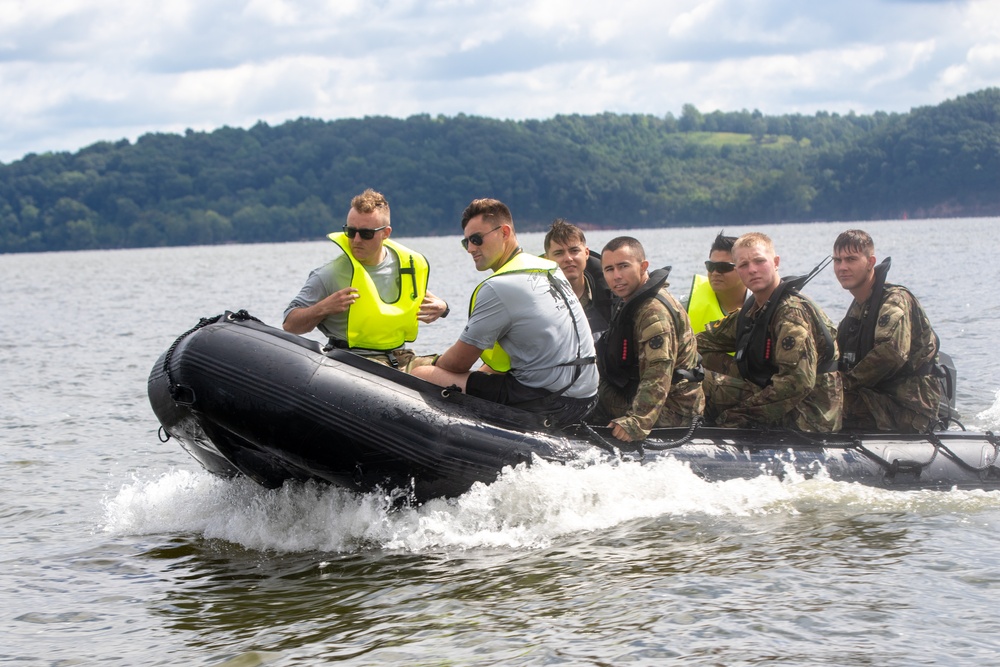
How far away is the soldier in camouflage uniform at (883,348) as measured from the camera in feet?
23.4

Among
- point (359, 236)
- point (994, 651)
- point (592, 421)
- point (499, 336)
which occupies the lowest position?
point (994, 651)

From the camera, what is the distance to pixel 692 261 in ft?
143

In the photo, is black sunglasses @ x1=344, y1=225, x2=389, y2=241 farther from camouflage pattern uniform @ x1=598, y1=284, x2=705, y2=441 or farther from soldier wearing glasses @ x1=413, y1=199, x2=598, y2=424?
camouflage pattern uniform @ x1=598, y1=284, x2=705, y2=441

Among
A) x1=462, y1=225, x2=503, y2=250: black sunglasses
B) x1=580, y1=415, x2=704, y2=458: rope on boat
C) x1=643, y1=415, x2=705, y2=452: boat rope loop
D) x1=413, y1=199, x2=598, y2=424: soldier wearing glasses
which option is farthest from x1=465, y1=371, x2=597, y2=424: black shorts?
x1=462, y1=225, x2=503, y2=250: black sunglasses

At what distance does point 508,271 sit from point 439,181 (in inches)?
3848

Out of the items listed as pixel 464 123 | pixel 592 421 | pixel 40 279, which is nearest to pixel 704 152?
pixel 464 123

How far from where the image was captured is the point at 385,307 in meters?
7.05

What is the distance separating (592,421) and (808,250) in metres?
46.0

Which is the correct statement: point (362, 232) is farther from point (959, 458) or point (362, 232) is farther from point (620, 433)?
point (959, 458)

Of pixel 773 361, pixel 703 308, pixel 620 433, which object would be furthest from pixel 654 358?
pixel 703 308

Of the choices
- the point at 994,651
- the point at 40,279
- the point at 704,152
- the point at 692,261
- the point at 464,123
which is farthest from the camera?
the point at 704,152

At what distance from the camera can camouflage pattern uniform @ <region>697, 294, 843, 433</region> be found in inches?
265

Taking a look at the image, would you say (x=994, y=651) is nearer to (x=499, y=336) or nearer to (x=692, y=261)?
(x=499, y=336)

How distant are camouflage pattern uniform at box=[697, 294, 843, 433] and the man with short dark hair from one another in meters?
0.69
